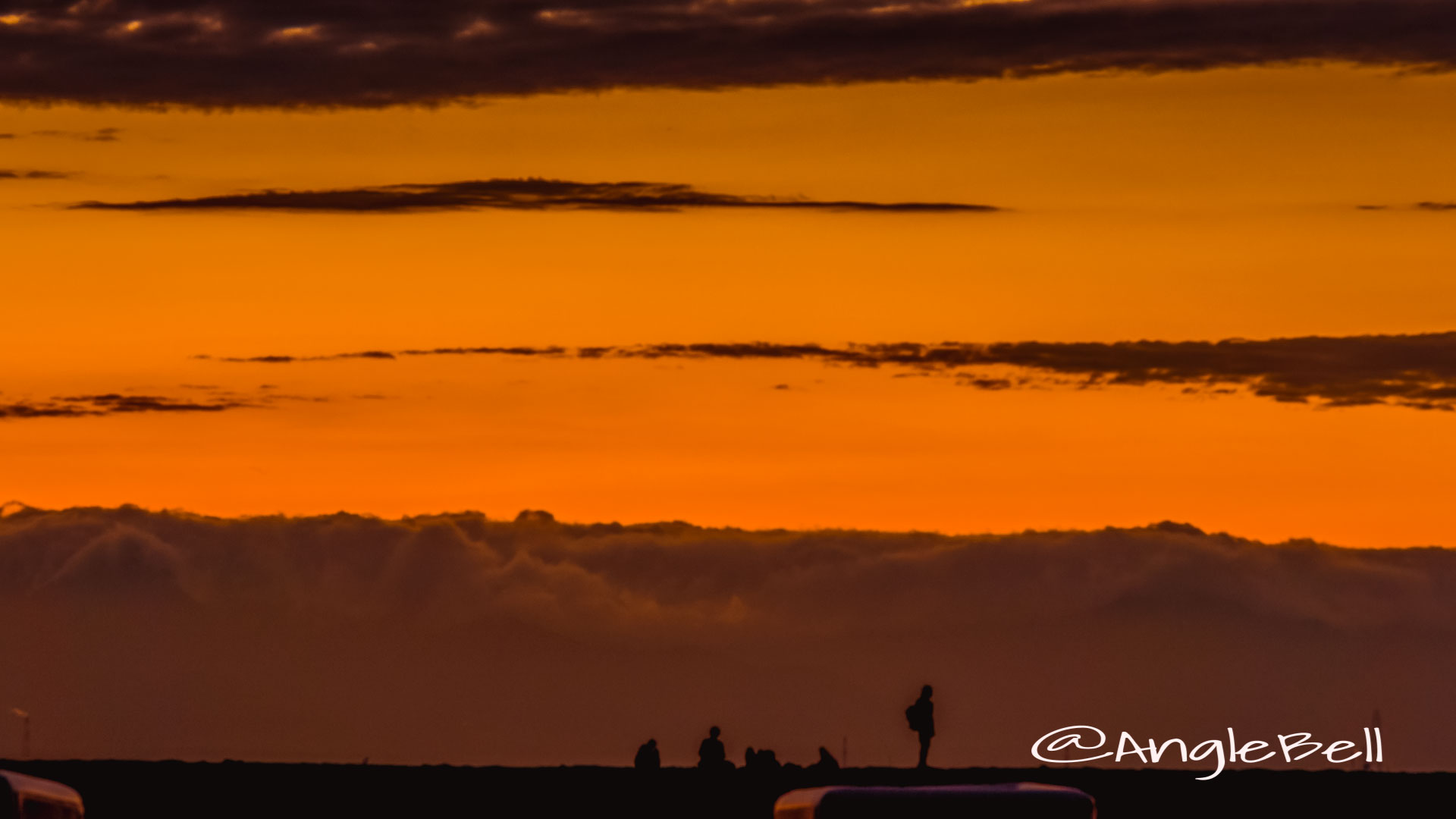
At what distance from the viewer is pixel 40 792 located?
133 feet

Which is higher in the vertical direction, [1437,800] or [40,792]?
[1437,800]

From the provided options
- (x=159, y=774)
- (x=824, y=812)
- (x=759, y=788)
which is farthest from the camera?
(x=159, y=774)

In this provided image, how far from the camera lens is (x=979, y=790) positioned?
40.9 metres

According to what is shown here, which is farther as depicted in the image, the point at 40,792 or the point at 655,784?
the point at 655,784

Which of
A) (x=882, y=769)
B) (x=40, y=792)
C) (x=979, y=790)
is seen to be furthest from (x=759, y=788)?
(x=40, y=792)

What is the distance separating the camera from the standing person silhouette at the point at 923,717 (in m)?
54.0

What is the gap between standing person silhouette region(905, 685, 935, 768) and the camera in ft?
177

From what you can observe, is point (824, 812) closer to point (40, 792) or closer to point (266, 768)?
point (40, 792)

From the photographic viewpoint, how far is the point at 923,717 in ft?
178

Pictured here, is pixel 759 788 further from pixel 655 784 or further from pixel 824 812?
pixel 824 812

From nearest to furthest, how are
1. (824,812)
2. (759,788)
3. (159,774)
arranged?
1. (824,812)
2. (759,788)
3. (159,774)

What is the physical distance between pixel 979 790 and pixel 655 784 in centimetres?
1557

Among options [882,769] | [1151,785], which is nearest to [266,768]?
[882,769]

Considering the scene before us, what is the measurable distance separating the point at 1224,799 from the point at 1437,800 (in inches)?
162
